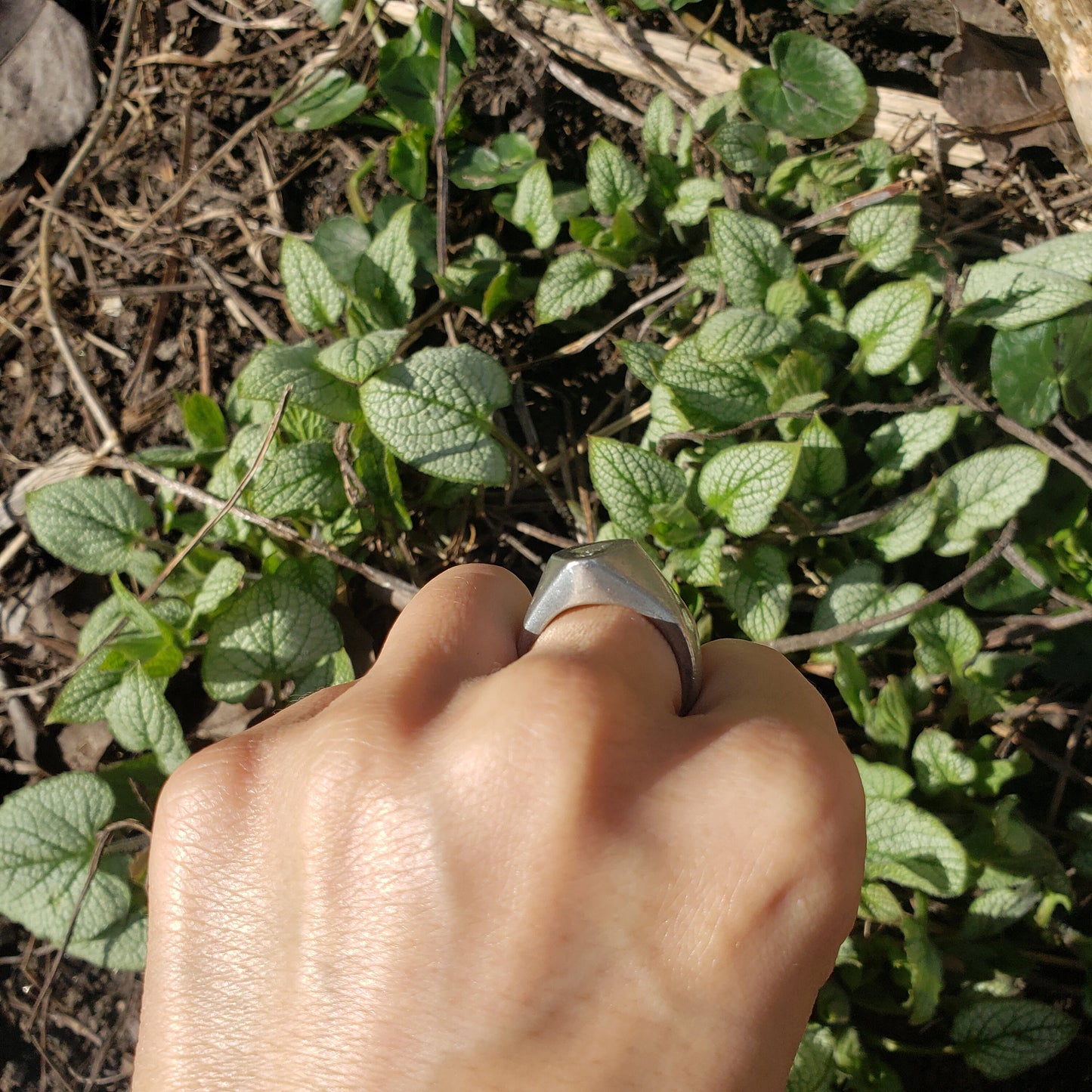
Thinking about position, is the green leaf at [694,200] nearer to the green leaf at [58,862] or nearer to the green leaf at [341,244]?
the green leaf at [341,244]


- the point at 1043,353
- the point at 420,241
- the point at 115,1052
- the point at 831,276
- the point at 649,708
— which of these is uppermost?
the point at 420,241

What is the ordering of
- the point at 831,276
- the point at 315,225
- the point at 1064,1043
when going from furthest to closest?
1. the point at 315,225
2. the point at 831,276
3. the point at 1064,1043

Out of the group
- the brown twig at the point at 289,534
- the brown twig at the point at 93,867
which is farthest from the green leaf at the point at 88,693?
the brown twig at the point at 289,534

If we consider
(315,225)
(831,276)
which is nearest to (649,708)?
(831,276)

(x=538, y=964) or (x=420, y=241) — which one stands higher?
(x=420, y=241)

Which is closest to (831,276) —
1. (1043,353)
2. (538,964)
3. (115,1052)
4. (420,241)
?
(1043,353)

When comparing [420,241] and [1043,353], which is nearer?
[1043,353]

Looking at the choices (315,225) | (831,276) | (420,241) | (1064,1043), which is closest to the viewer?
(1064,1043)

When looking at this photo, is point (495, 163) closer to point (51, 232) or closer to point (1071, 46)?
point (1071, 46)

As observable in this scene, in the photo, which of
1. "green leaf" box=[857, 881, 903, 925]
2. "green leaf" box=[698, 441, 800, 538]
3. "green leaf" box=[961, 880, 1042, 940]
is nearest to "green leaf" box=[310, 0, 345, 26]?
"green leaf" box=[698, 441, 800, 538]

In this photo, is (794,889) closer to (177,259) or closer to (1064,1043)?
(1064,1043)
